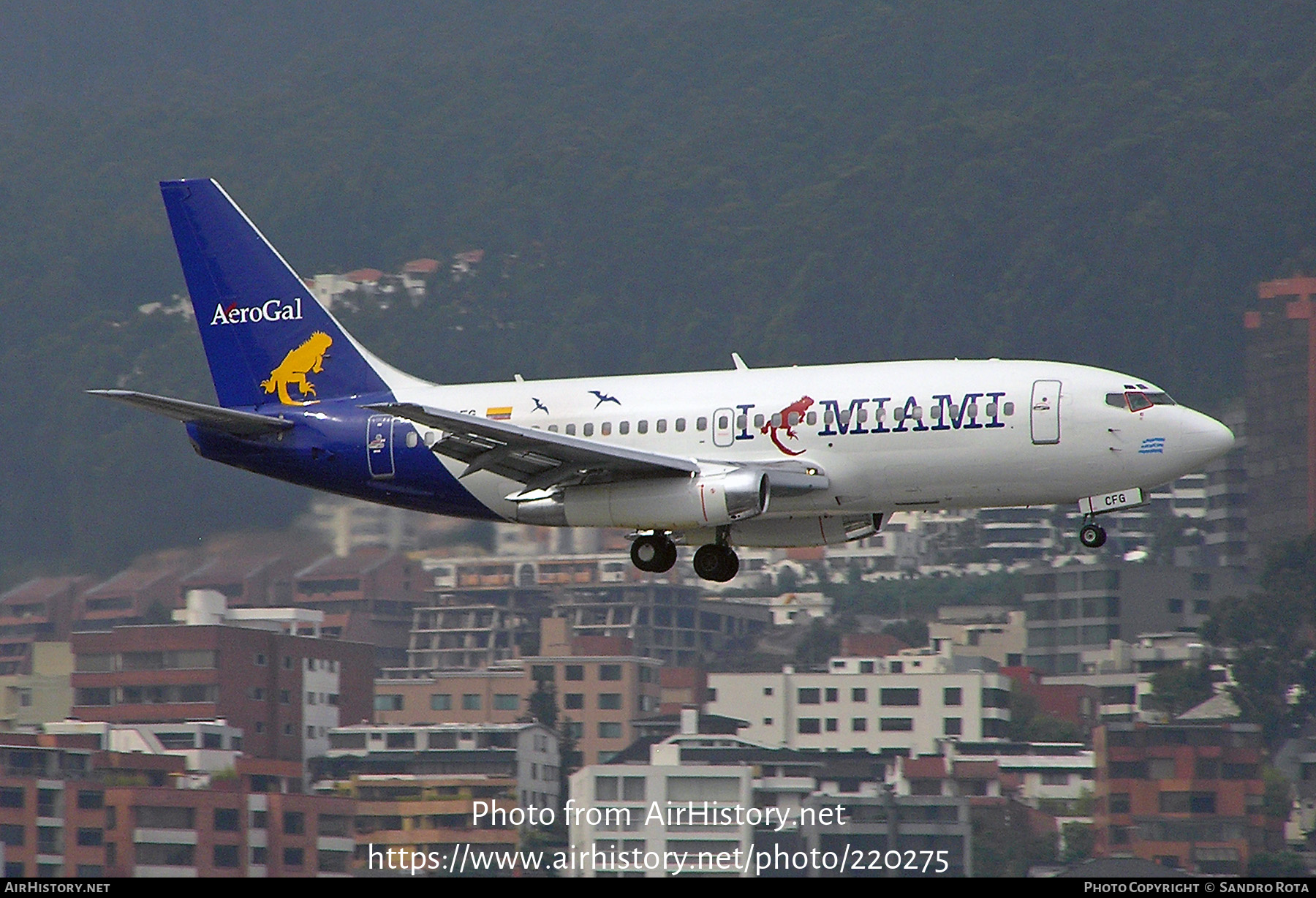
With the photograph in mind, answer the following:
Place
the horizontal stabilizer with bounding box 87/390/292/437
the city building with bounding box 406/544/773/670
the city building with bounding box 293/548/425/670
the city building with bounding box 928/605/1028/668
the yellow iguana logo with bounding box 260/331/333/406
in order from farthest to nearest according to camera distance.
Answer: the city building with bounding box 928/605/1028/668 < the city building with bounding box 406/544/773/670 < the city building with bounding box 293/548/425/670 < the yellow iguana logo with bounding box 260/331/333/406 < the horizontal stabilizer with bounding box 87/390/292/437

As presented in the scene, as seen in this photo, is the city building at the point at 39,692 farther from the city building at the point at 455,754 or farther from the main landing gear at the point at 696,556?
the main landing gear at the point at 696,556

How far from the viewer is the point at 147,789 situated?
69.9 m

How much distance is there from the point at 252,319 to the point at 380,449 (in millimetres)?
5570

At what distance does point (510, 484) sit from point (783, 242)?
151772 millimetres

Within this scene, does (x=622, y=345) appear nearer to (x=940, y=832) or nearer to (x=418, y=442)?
(x=940, y=832)

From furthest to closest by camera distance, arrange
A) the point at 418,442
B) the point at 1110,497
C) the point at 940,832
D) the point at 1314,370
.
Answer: the point at 1314,370, the point at 940,832, the point at 418,442, the point at 1110,497

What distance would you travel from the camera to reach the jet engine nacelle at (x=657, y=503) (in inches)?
1486

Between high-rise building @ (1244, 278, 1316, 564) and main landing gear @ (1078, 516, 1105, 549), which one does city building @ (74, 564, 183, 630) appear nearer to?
main landing gear @ (1078, 516, 1105, 549)

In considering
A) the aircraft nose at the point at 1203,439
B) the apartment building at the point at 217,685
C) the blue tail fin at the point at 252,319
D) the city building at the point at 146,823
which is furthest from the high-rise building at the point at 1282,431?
the blue tail fin at the point at 252,319

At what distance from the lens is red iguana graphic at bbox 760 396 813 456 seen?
1517 inches

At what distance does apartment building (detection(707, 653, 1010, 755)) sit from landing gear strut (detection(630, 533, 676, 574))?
4430cm

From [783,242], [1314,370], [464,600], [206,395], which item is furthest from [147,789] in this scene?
[783,242]

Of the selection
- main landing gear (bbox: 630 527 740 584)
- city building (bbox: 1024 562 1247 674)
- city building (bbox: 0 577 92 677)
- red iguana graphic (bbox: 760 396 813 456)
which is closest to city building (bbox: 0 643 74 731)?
city building (bbox: 0 577 92 677)

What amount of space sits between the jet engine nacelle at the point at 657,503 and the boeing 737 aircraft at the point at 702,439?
0.04 m
